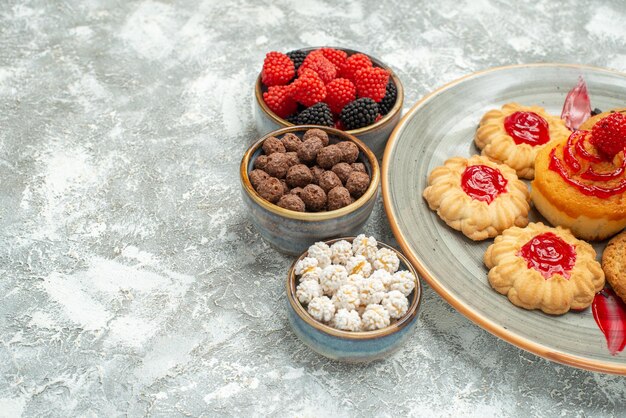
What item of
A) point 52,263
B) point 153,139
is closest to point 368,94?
point 153,139

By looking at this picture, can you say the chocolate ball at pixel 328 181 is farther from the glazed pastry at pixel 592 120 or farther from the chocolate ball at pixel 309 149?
the glazed pastry at pixel 592 120

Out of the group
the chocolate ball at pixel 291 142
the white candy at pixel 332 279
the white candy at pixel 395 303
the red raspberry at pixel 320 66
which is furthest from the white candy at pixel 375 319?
the red raspberry at pixel 320 66

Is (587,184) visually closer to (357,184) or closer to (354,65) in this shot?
(357,184)

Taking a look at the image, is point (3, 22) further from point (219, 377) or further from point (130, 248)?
point (219, 377)

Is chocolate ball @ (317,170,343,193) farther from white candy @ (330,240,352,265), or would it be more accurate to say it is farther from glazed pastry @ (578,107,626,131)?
glazed pastry @ (578,107,626,131)

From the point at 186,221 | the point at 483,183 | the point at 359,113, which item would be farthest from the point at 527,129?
the point at 186,221

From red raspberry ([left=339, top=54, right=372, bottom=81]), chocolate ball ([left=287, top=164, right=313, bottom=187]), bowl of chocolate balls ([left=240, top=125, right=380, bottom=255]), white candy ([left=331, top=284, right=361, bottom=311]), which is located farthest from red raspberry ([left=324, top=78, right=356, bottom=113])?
white candy ([left=331, top=284, right=361, bottom=311])
